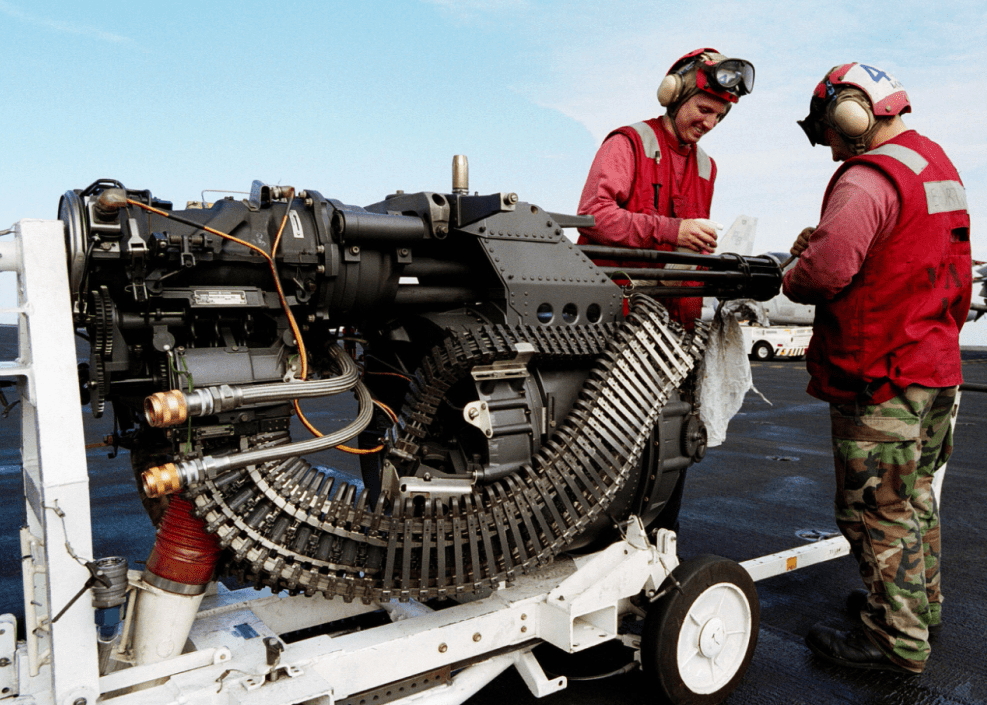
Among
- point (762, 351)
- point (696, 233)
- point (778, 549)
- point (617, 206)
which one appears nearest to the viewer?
point (696, 233)

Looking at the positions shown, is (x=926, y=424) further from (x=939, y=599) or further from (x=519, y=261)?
(x=519, y=261)

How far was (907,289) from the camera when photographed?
3643 mm

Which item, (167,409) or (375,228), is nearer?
(167,409)

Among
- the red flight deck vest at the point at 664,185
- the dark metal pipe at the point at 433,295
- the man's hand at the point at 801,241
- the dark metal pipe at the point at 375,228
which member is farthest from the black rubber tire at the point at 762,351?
the dark metal pipe at the point at 375,228

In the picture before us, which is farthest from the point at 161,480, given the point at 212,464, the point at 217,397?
the point at 217,397

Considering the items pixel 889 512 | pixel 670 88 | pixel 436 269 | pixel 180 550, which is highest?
pixel 670 88

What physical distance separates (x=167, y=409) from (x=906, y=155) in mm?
3438

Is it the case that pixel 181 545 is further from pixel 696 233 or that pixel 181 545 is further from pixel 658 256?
pixel 696 233

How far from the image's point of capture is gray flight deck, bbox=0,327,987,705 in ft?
11.8

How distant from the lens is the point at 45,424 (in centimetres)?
218

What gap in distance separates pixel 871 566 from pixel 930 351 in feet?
3.64

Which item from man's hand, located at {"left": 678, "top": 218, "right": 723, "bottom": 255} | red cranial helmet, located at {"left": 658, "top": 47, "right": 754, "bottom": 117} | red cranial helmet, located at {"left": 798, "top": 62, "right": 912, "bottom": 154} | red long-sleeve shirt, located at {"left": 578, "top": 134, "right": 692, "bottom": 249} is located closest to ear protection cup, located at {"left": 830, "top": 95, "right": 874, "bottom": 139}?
red cranial helmet, located at {"left": 798, "top": 62, "right": 912, "bottom": 154}

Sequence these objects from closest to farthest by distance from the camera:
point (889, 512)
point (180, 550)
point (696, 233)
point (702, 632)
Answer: point (180, 550)
point (702, 632)
point (889, 512)
point (696, 233)

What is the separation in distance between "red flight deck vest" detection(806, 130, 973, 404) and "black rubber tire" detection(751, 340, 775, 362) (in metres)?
20.7
